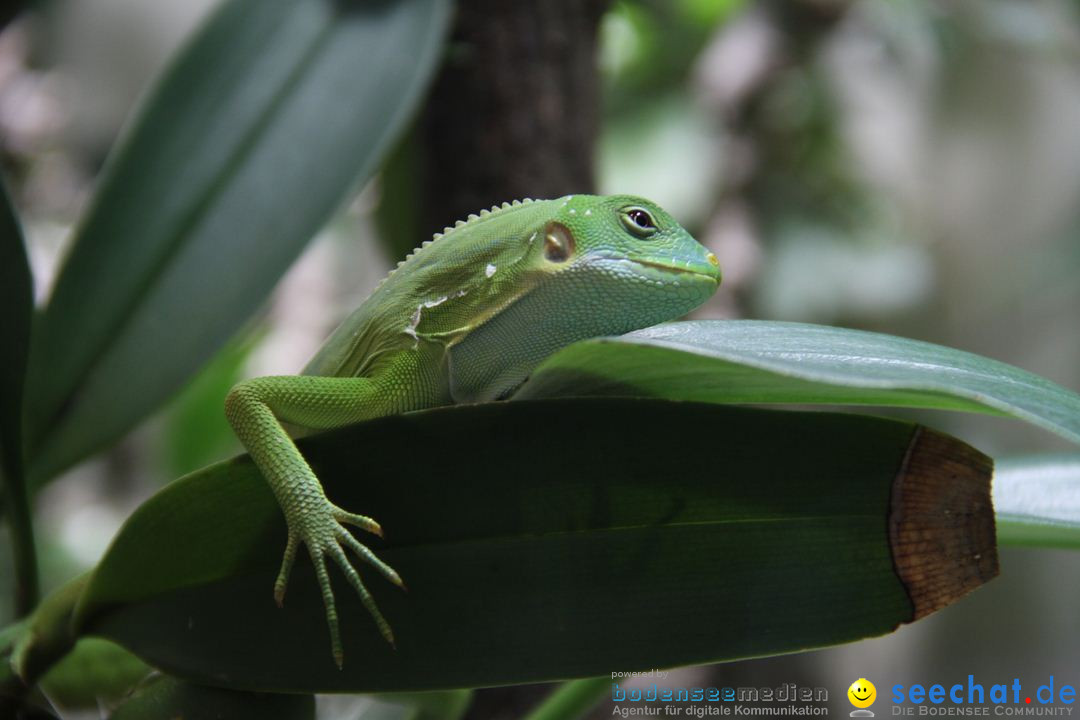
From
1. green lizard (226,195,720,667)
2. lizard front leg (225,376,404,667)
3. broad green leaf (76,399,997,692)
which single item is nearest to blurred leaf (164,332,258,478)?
green lizard (226,195,720,667)

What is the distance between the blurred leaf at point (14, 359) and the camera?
122 cm

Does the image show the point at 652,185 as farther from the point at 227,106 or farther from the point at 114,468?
the point at 114,468

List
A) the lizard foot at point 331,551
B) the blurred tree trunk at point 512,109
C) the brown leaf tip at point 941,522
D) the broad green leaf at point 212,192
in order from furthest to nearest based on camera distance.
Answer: the blurred tree trunk at point 512,109 < the broad green leaf at point 212,192 < the lizard foot at point 331,551 < the brown leaf tip at point 941,522

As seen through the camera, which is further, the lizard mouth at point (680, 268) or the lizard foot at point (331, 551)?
the lizard mouth at point (680, 268)

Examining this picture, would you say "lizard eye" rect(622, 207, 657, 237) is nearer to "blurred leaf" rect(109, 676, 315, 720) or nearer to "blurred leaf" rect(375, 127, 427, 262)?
"blurred leaf" rect(109, 676, 315, 720)

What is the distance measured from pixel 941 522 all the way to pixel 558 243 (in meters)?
0.62

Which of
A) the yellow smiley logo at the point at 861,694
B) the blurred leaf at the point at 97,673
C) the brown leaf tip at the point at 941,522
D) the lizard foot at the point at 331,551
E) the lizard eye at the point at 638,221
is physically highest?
the lizard eye at the point at 638,221

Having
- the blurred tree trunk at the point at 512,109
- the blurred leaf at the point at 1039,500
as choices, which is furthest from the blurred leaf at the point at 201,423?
the blurred leaf at the point at 1039,500

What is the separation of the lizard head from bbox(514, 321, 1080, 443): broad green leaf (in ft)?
0.63

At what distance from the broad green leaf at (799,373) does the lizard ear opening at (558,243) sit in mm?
267

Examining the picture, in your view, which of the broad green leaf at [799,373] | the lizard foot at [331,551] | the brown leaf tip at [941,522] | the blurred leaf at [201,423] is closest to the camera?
the broad green leaf at [799,373]

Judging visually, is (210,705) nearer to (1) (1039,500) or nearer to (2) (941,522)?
(2) (941,522)

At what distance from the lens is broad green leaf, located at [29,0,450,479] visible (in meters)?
1.51

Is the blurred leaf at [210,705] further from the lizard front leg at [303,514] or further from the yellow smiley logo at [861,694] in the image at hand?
the yellow smiley logo at [861,694]
